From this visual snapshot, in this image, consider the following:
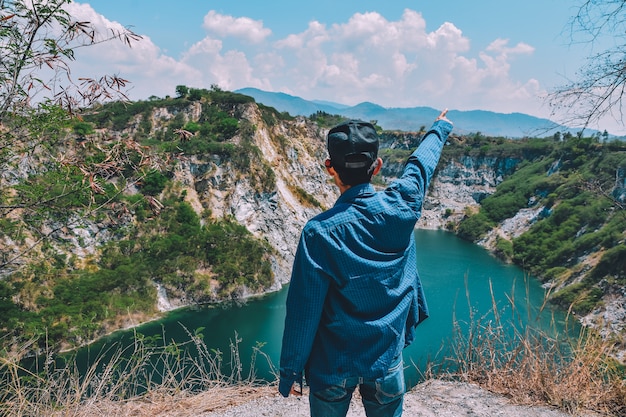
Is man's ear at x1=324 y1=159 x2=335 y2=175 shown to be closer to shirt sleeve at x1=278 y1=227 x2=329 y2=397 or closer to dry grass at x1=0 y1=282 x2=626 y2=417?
shirt sleeve at x1=278 y1=227 x2=329 y2=397

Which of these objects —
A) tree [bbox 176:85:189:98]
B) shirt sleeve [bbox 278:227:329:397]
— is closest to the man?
shirt sleeve [bbox 278:227:329:397]

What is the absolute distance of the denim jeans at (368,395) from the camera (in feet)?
5.01

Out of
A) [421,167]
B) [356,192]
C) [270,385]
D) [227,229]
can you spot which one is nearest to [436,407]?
[270,385]

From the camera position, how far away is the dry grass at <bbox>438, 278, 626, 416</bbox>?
2.83m

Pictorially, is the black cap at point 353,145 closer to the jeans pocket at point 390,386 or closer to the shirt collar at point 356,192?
the shirt collar at point 356,192

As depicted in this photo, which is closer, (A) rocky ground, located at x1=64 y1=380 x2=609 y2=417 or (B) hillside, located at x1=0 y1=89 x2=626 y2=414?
(A) rocky ground, located at x1=64 y1=380 x2=609 y2=417

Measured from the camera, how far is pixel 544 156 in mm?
62531

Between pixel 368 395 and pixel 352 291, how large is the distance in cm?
45

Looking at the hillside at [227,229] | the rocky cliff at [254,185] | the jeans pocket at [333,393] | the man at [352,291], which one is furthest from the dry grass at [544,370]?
the rocky cliff at [254,185]

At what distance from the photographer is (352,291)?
4.79 ft

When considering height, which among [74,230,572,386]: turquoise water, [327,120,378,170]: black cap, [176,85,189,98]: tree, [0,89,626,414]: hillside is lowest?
[74,230,572,386]: turquoise water

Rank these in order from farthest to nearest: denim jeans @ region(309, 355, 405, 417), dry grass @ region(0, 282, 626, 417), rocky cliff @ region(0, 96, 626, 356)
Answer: rocky cliff @ region(0, 96, 626, 356) → dry grass @ region(0, 282, 626, 417) → denim jeans @ region(309, 355, 405, 417)

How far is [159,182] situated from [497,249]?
33608 millimetres

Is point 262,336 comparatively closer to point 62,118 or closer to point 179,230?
point 179,230
